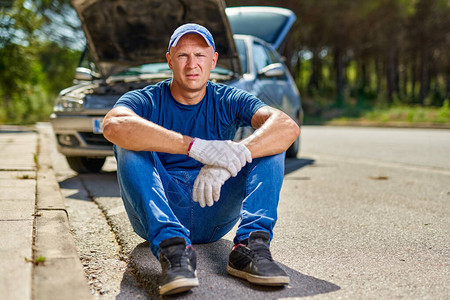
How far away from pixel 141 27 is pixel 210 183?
4.29m

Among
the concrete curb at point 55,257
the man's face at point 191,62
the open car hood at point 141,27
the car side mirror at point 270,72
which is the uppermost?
the open car hood at point 141,27

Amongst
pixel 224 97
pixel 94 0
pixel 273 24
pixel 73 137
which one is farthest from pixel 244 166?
pixel 273 24

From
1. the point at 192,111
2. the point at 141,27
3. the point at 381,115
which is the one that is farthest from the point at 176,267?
the point at 381,115

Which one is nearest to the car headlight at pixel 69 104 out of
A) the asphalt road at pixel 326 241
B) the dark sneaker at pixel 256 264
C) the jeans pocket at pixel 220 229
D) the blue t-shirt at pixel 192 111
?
the asphalt road at pixel 326 241

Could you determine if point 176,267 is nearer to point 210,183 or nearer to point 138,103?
point 210,183

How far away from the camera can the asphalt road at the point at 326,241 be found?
2.38m

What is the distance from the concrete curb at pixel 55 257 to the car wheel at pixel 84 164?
225 cm

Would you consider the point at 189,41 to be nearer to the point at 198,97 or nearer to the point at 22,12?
the point at 198,97

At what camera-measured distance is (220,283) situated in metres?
2.42

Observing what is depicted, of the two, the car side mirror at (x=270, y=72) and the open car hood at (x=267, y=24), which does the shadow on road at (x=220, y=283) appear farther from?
the open car hood at (x=267, y=24)

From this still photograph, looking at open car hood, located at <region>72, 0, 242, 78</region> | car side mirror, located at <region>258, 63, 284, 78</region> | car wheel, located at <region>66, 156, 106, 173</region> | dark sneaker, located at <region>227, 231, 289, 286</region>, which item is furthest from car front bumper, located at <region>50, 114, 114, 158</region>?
dark sneaker, located at <region>227, 231, 289, 286</region>

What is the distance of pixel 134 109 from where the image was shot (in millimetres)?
2807

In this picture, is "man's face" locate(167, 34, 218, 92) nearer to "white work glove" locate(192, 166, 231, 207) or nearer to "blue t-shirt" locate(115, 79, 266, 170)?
"blue t-shirt" locate(115, 79, 266, 170)

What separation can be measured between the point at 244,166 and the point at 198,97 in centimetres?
53
